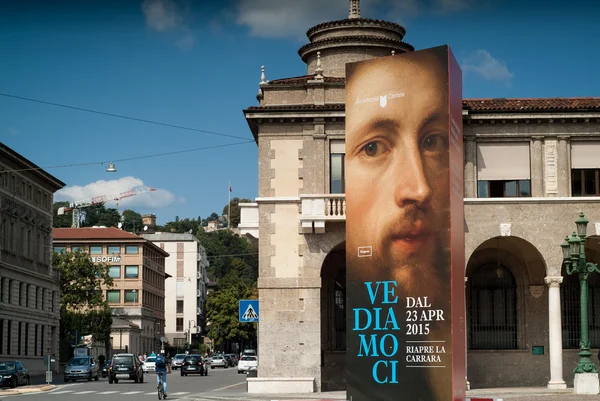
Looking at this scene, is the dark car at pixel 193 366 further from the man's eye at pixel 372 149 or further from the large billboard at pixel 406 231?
the man's eye at pixel 372 149

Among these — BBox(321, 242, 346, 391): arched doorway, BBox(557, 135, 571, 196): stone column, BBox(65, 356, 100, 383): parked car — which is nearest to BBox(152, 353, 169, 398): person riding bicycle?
BBox(321, 242, 346, 391): arched doorway

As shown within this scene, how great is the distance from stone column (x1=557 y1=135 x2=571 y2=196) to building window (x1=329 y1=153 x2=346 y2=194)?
775cm

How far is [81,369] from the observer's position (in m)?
62.4

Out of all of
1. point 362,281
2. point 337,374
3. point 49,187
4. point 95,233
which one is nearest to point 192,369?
point 49,187

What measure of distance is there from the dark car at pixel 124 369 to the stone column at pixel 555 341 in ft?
90.1

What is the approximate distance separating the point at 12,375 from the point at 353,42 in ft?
76.2

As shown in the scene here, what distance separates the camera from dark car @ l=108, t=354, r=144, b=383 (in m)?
55.9

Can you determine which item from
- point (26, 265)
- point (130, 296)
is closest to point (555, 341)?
point (26, 265)

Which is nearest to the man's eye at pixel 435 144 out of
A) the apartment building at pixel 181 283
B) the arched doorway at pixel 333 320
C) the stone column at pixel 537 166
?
the stone column at pixel 537 166

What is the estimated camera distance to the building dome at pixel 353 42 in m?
42.2

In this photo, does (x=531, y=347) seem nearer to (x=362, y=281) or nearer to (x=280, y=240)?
(x=280, y=240)

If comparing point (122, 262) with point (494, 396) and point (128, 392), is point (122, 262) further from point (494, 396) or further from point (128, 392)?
point (494, 396)

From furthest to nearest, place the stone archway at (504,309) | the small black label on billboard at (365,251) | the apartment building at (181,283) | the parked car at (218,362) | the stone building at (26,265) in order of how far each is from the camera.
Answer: the apartment building at (181,283) < the parked car at (218,362) < the stone building at (26,265) < the stone archway at (504,309) < the small black label on billboard at (365,251)

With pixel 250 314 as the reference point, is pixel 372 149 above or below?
above
